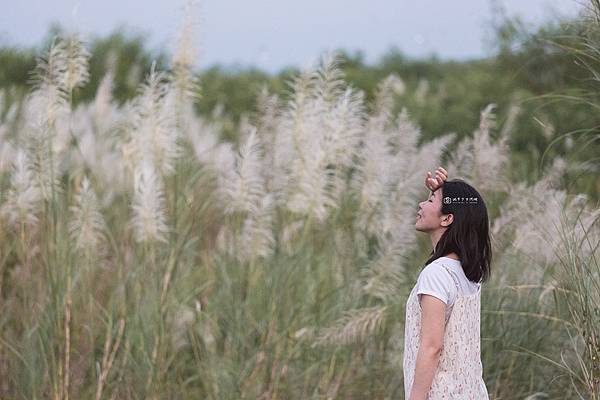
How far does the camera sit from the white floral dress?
3.82 metres

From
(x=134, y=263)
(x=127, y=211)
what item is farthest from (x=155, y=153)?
(x=127, y=211)

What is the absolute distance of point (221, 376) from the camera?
18.1 feet

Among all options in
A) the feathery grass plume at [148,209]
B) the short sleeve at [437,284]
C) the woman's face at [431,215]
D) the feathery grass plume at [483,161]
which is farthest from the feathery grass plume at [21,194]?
the short sleeve at [437,284]

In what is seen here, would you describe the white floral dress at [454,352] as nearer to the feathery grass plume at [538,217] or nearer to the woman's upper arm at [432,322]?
the woman's upper arm at [432,322]

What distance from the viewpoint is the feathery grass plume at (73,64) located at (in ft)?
18.6

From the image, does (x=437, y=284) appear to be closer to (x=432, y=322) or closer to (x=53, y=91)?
(x=432, y=322)

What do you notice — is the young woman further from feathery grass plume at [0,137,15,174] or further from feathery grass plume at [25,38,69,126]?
feathery grass plume at [0,137,15,174]

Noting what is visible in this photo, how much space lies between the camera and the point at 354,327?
505cm

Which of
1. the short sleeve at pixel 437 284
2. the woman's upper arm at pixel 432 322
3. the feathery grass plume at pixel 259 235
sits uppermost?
the feathery grass plume at pixel 259 235

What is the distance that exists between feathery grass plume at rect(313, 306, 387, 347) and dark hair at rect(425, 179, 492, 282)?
1.20 m

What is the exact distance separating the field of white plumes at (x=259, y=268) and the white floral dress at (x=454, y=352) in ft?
3.58

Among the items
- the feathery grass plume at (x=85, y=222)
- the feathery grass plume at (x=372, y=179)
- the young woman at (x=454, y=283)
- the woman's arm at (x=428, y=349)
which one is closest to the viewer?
the woman's arm at (x=428, y=349)

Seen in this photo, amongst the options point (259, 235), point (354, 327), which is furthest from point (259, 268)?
point (354, 327)

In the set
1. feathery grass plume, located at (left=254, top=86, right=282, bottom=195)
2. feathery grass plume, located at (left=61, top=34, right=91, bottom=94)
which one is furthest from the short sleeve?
feathery grass plume, located at (left=254, top=86, right=282, bottom=195)
